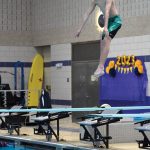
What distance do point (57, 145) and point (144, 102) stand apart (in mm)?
4326

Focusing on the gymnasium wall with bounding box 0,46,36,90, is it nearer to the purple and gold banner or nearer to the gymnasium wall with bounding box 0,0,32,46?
the gymnasium wall with bounding box 0,0,32,46

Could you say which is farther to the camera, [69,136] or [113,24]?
[69,136]

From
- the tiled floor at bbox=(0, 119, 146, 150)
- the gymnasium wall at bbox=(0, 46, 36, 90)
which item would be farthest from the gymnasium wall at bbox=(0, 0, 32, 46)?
the tiled floor at bbox=(0, 119, 146, 150)

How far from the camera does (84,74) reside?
16.6 meters

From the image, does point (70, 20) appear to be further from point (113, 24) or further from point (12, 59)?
point (113, 24)

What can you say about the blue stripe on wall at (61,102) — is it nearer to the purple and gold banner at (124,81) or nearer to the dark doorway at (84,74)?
the dark doorway at (84,74)

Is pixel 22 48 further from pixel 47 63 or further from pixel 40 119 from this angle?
pixel 40 119

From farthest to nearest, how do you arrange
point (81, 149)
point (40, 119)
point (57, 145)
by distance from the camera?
point (40, 119) → point (57, 145) → point (81, 149)

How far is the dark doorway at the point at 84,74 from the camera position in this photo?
16.1 m

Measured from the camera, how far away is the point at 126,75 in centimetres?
1420

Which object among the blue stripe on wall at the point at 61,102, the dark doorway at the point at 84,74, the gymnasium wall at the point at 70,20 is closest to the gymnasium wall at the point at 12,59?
the gymnasium wall at the point at 70,20

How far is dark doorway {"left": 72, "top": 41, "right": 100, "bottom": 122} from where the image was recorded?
1609 cm

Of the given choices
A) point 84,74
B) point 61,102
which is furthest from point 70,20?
point 61,102

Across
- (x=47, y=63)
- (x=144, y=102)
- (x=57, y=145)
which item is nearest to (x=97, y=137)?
(x=57, y=145)
